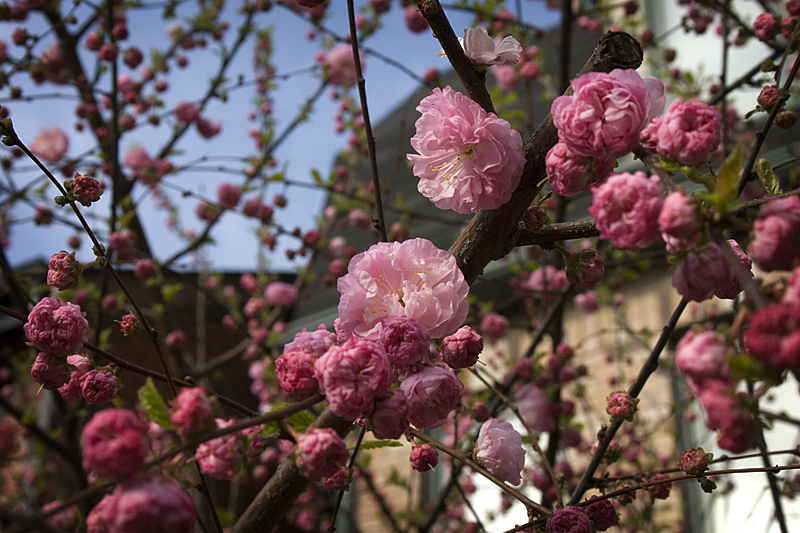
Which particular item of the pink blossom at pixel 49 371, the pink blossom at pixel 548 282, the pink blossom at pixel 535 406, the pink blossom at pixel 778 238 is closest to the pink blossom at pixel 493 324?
the pink blossom at pixel 548 282

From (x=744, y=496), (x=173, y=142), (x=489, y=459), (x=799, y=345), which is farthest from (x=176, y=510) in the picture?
(x=744, y=496)

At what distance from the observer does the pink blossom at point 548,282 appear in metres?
2.84

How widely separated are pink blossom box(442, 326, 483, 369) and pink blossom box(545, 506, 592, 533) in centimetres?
30

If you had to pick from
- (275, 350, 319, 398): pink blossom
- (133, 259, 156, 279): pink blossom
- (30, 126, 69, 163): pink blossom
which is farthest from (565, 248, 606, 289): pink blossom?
(30, 126, 69, 163): pink blossom

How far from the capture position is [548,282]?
3137 millimetres

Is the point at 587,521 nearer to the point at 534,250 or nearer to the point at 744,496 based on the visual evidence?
the point at 534,250

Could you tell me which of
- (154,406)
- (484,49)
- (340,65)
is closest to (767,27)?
(484,49)

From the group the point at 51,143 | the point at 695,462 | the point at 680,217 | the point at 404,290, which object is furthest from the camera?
the point at 51,143

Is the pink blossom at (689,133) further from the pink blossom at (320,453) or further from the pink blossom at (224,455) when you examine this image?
the pink blossom at (224,455)

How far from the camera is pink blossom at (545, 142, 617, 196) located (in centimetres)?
89

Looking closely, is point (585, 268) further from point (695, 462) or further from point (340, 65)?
point (340, 65)

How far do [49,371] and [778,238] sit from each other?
1.15 meters

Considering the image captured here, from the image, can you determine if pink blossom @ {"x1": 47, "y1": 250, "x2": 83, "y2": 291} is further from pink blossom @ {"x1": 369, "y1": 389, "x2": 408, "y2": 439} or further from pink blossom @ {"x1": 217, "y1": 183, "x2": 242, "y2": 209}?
pink blossom @ {"x1": 217, "y1": 183, "x2": 242, "y2": 209}

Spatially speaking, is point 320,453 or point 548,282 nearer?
point 320,453
